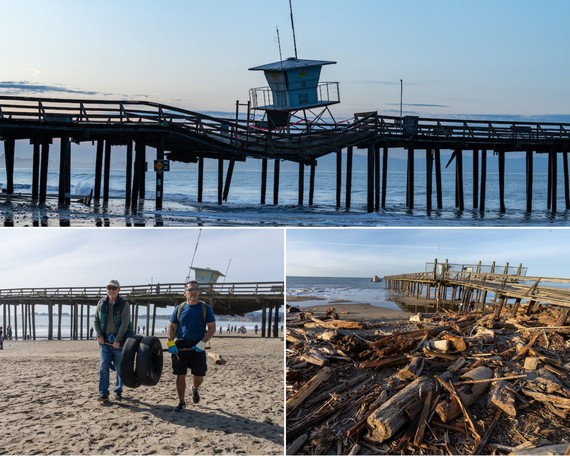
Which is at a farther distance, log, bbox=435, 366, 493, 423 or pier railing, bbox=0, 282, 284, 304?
pier railing, bbox=0, 282, 284, 304

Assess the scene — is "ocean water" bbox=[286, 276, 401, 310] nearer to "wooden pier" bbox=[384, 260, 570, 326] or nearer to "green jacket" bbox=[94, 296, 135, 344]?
"wooden pier" bbox=[384, 260, 570, 326]

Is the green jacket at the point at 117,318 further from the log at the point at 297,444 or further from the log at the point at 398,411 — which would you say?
the log at the point at 398,411

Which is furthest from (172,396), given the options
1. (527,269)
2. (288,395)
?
(527,269)

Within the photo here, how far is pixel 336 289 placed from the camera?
21.0 feet

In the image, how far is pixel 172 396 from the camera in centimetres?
693

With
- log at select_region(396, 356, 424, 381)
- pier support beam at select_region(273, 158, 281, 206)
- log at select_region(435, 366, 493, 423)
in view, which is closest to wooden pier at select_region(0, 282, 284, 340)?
log at select_region(396, 356, 424, 381)

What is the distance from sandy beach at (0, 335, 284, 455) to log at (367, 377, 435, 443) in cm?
82

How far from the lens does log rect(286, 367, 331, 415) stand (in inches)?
217

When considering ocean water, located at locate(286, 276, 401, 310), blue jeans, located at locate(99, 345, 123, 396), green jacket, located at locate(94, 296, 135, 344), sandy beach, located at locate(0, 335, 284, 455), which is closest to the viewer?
sandy beach, located at locate(0, 335, 284, 455)

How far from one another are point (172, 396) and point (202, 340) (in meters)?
0.68

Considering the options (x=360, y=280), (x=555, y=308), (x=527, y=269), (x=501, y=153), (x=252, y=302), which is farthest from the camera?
(x=501, y=153)

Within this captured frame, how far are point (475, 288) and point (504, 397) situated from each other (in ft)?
10.6

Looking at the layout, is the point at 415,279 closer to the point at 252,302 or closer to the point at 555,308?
the point at 555,308

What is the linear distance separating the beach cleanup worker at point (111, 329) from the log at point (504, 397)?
3369mm
